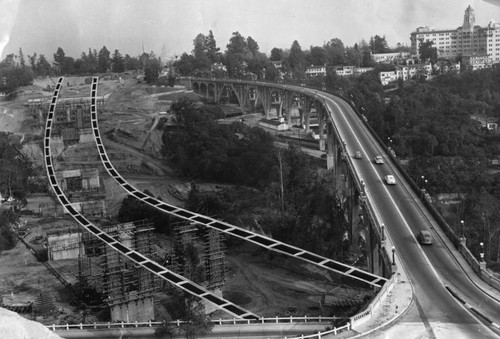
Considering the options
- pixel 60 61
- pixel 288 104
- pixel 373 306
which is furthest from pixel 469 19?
pixel 373 306

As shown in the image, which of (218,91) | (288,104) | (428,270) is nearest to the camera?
(428,270)

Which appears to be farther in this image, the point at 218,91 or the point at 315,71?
the point at 315,71

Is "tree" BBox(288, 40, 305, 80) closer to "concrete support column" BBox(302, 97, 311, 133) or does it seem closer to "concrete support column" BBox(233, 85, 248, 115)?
"concrete support column" BBox(233, 85, 248, 115)

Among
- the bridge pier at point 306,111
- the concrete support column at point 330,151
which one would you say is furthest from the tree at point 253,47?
the concrete support column at point 330,151

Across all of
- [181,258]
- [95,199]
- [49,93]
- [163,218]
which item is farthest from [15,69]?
[181,258]

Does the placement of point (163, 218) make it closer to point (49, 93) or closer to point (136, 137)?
point (136, 137)

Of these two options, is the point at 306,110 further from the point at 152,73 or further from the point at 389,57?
the point at 389,57

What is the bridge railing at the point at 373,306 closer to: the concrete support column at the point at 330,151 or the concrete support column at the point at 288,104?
the concrete support column at the point at 330,151

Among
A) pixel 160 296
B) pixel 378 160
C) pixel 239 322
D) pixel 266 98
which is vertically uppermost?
pixel 266 98
